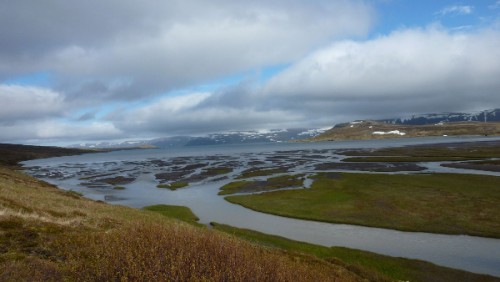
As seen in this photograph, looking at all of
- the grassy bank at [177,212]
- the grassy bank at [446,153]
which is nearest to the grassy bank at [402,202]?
the grassy bank at [177,212]

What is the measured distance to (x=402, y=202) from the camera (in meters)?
48.7

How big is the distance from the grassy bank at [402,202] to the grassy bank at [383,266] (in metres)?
11.0

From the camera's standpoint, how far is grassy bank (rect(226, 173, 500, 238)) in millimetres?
38281

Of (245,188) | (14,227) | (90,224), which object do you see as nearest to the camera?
(14,227)

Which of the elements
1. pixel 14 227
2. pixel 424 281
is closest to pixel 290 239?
pixel 424 281

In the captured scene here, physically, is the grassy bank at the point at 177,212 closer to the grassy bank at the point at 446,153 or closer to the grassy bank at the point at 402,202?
the grassy bank at the point at 402,202

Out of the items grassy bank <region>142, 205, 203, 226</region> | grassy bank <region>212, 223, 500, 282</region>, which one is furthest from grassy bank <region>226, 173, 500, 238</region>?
grassy bank <region>212, 223, 500, 282</region>

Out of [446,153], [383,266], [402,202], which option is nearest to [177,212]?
[383,266]

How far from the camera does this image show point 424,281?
79.5 ft

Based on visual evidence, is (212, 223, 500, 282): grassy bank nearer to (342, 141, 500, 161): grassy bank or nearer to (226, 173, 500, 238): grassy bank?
(226, 173, 500, 238): grassy bank

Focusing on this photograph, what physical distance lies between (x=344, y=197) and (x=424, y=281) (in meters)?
31.4

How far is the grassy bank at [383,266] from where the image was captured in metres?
23.3

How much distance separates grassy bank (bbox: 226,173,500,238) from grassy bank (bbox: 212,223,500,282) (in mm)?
10995

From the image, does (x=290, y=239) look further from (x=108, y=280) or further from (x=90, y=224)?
(x=108, y=280)
